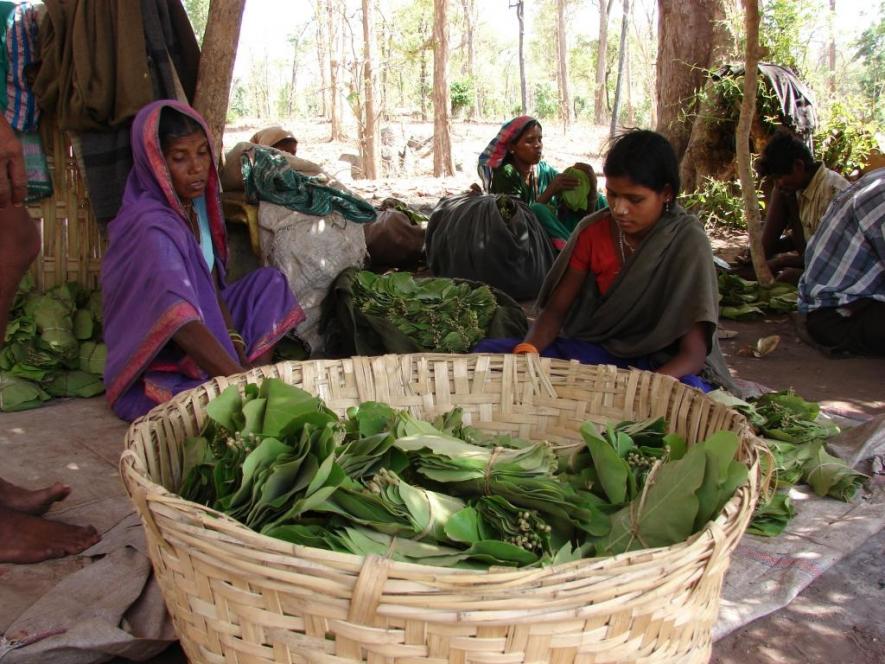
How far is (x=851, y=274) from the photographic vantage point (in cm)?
408

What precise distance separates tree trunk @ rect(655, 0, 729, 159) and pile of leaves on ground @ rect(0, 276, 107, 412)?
5011 millimetres

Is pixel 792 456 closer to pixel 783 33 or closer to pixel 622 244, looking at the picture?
pixel 622 244

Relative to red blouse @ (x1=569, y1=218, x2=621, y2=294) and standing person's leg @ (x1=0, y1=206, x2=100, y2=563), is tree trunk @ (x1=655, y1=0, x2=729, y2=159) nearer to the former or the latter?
red blouse @ (x1=569, y1=218, x2=621, y2=294)

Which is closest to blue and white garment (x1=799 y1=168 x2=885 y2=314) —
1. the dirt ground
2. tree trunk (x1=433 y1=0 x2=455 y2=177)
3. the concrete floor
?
the dirt ground

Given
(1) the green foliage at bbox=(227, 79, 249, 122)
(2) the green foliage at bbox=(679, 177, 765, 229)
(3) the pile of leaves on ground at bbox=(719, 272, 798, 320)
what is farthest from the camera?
(1) the green foliage at bbox=(227, 79, 249, 122)

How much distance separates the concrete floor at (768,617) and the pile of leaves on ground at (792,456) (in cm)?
19

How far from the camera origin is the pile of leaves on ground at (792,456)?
7.38 ft

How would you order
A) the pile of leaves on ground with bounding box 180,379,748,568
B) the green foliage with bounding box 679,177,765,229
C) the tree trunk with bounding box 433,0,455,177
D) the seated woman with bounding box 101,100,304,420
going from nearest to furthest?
the pile of leaves on ground with bounding box 180,379,748,568, the seated woman with bounding box 101,100,304,420, the green foliage with bounding box 679,177,765,229, the tree trunk with bounding box 433,0,455,177

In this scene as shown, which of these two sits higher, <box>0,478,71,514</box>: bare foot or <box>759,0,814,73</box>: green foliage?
<box>759,0,814,73</box>: green foliage

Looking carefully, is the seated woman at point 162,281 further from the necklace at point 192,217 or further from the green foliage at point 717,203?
the green foliage at point 717,203

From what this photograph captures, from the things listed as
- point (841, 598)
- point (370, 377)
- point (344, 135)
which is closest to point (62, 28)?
point (370, 377)

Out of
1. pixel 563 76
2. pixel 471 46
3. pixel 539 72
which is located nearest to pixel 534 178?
pixel 563 76

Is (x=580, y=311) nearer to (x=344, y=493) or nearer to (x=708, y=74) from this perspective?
(x=344, y=493)

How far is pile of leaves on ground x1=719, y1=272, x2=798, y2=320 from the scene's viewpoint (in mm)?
4805
